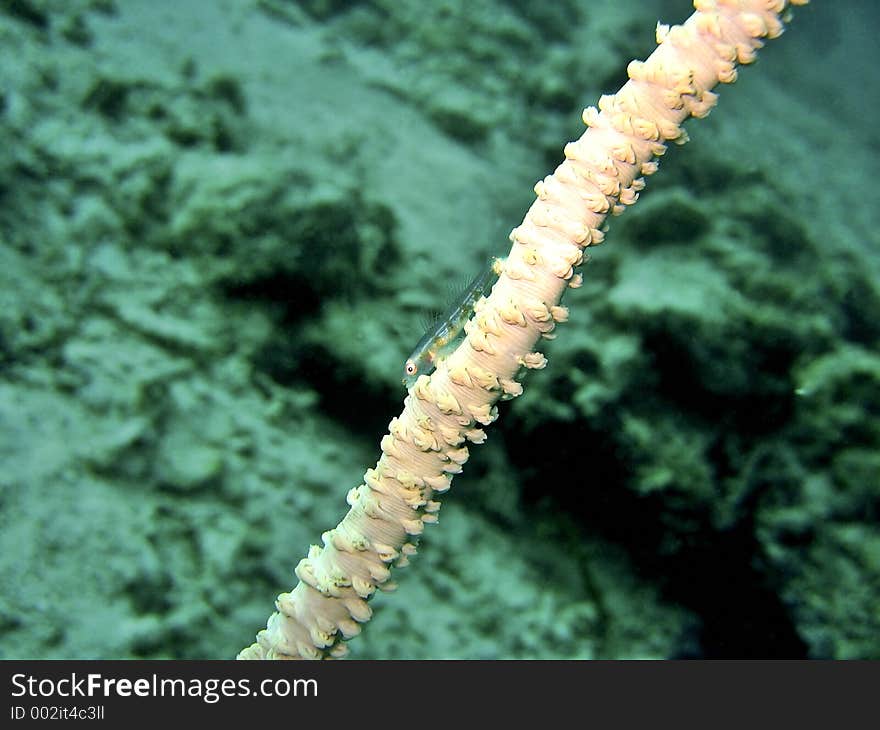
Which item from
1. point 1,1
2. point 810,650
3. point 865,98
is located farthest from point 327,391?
point 865,98

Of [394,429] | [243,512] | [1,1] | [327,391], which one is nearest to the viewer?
[394,429]

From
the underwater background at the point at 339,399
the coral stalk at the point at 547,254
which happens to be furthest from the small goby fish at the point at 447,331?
the underwater background at the point at 339,399

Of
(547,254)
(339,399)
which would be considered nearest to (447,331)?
(547,254)

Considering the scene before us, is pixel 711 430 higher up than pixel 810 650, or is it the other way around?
pixel 711 430

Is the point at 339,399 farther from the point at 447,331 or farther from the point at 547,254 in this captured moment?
the point at 547,254

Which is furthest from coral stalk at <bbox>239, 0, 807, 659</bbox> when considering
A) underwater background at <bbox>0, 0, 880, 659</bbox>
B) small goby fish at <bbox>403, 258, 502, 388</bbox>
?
underwater background at <bbox>0, 0, 880, 659</bbox>

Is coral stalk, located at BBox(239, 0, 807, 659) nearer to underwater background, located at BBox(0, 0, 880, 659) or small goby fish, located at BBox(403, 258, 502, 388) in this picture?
small goby fish, located at BBox(403, 258, 502, 388)

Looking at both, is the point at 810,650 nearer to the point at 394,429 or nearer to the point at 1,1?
the point at 394,429

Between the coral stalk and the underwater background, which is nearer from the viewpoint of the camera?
the coral stalk
